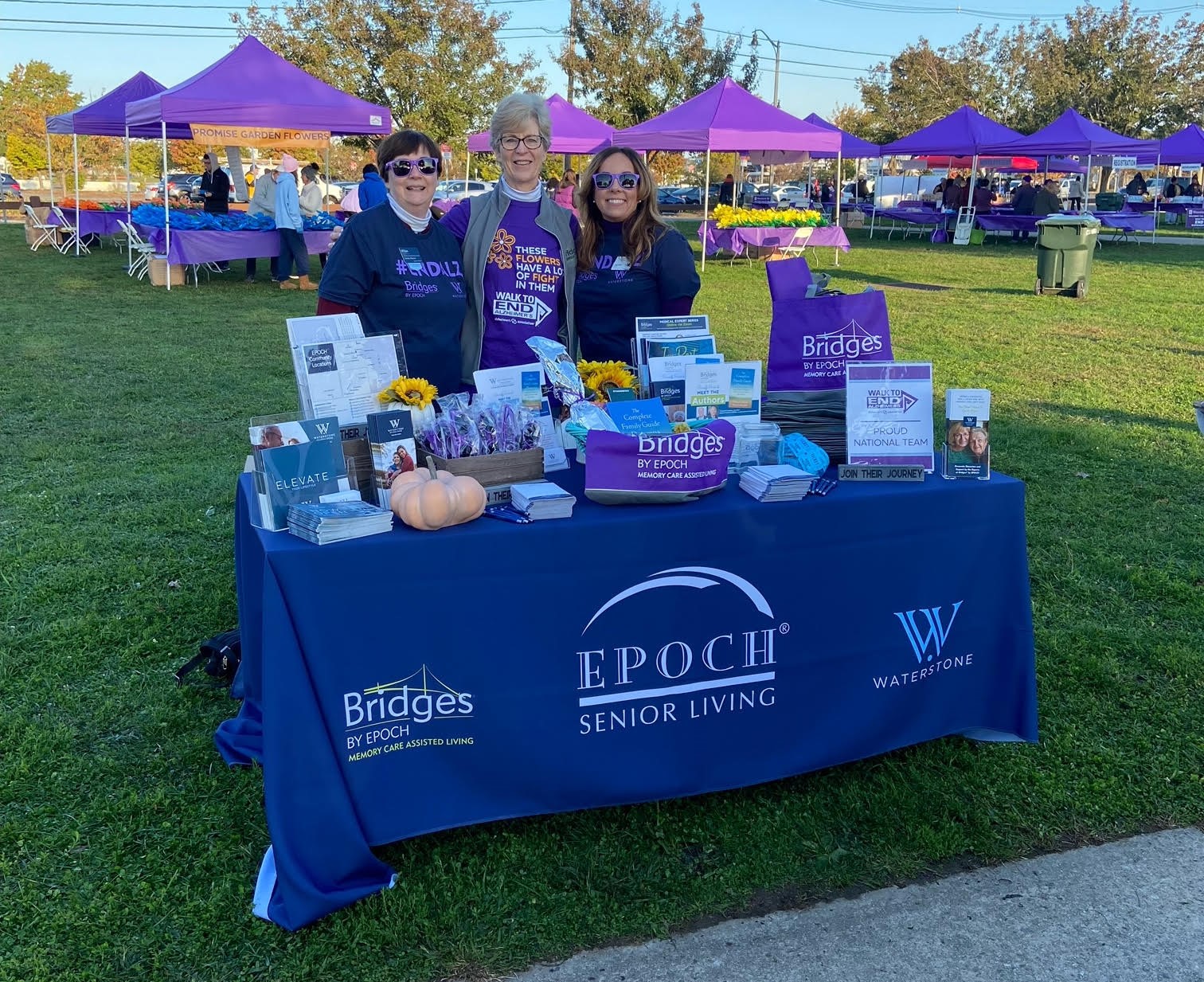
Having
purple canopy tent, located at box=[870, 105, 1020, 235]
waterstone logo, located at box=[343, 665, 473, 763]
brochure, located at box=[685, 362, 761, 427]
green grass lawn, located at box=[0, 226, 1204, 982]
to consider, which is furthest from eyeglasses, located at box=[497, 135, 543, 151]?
purple canopy tent, located at box=[870, 105, 1020, 235]

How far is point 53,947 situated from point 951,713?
7.74 ft

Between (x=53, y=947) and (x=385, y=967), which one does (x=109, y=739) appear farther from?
(x=385, y=967)

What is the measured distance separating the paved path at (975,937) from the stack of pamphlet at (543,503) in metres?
0.99

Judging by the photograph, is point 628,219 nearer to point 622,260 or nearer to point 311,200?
point 622,260

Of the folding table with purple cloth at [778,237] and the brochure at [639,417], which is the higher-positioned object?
the folding table with purple cloth at [778,237]

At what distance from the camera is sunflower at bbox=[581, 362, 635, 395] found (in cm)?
292

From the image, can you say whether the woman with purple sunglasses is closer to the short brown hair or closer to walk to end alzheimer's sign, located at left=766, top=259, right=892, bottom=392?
the short brown hair

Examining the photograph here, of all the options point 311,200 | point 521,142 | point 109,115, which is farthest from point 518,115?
point 109,115

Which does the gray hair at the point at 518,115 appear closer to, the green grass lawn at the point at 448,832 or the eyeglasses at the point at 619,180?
the eyeglasses at the point at 619,180

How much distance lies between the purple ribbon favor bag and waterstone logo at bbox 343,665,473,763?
1.92ft

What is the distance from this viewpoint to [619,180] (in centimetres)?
340

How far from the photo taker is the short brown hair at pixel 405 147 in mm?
3354

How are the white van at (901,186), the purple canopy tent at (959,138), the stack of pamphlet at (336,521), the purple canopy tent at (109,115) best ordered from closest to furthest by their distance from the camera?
the stack of pamphlet at (336,521), the purple canopy tent at (109,115), the purple canopy tent at (959,138), the white van at (901,186)

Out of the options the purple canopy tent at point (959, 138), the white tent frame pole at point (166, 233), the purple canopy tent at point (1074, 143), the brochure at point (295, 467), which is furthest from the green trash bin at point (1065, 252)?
the brochure at point (295, 467)
